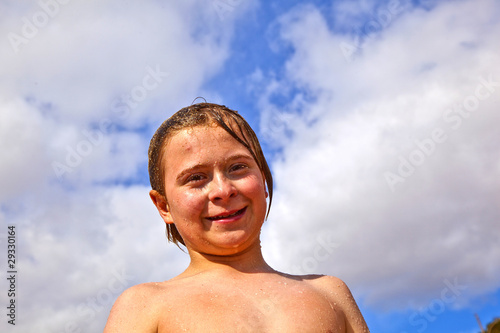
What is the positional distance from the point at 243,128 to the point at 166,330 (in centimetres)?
149

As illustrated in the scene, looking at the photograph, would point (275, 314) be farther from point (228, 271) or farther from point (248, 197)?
point (248, 197)

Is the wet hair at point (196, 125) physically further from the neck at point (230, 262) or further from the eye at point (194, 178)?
the neck at point (230, 262)

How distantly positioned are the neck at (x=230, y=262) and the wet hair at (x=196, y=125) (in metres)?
0.41

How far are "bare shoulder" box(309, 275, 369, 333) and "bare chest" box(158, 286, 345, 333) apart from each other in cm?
18

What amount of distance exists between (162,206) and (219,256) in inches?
23.8

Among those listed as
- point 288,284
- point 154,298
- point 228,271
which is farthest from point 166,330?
point 288,284

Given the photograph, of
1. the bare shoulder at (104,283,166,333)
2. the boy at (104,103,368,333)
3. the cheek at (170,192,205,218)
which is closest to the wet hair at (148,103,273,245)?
the boy at (104,103,368,333)

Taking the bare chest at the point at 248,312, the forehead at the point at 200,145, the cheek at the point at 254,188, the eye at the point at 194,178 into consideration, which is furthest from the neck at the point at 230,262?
the forehead at the point at 200,145

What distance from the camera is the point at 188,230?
331cm

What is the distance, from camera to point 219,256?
3.34 meters

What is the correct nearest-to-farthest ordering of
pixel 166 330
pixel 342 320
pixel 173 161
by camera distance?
pixel 166 330
pixel 342 320
pixel 173 161

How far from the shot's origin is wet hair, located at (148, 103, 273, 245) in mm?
3436

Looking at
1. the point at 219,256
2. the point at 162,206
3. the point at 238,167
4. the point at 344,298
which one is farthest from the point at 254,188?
the point at 344,298

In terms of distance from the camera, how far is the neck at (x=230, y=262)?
330cm
